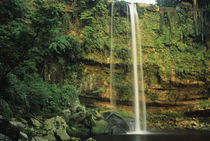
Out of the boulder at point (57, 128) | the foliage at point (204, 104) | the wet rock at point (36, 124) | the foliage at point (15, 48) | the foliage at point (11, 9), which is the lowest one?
the foliage at point (204, 104)

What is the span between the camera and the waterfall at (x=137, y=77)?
15584 mm

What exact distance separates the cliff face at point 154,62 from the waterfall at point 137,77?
0.57m

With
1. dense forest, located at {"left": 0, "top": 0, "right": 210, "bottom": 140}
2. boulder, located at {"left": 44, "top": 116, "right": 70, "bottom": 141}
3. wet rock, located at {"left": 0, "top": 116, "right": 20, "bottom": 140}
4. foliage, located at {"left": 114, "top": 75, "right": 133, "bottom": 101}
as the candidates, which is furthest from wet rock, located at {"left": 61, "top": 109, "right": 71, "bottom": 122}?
foliage, located at {"left": 114, "top": 75, "right": 133, "bottom": 101}

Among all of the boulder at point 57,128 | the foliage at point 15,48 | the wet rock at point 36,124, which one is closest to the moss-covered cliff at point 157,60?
the boulder at point 57,128

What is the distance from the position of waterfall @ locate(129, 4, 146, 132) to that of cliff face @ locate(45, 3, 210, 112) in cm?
57

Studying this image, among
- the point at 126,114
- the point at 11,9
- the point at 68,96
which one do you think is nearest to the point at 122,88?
the point at 126,114

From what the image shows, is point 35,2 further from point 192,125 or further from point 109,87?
point 192,125

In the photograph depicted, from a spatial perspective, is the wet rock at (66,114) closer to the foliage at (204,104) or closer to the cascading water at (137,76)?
the cascading water at (137,76)

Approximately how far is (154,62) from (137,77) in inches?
104

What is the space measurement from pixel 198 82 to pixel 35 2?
16144mm

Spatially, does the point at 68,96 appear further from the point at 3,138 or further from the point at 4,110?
the point at 3,138

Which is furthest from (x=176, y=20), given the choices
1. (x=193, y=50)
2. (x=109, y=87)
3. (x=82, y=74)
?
(x=82, y=74)

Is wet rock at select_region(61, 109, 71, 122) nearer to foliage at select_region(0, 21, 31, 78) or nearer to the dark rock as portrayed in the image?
the dark rock

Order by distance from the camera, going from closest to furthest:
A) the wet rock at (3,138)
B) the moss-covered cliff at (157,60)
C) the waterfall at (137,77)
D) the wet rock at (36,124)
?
the wet rock at (3,138)
the wet rock at (36,124)
the waterfall at (137,77)
the moss-covered cliff at (157,60)
